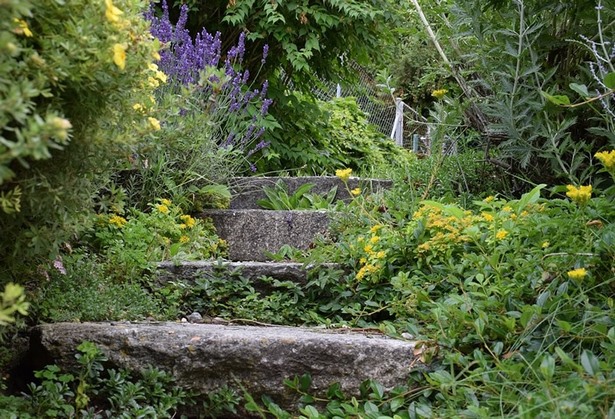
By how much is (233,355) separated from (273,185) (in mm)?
2199

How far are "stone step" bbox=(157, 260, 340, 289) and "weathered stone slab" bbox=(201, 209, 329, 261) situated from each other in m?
0.64

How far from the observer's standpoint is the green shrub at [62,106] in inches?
46.9

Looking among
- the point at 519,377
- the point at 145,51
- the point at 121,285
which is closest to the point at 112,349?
the point at 121,285

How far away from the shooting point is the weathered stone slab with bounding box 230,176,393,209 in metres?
4.08

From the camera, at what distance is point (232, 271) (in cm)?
279

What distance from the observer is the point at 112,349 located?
2.11 m

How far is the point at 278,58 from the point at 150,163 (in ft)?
7.57

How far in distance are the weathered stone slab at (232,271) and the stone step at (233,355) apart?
646mm

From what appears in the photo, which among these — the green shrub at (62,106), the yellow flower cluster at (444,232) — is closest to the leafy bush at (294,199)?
the yellow flower cluster at (444,232)

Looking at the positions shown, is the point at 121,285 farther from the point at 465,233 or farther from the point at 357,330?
the point at 465,233

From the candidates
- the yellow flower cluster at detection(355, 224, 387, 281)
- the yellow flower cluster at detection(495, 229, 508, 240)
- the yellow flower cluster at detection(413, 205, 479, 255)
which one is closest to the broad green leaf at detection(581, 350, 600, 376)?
the yellow flower cluster at detection(495, 229, 508, 240)

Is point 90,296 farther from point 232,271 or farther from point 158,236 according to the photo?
point 158,236

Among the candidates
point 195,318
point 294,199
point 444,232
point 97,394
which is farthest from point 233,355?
point 294,199

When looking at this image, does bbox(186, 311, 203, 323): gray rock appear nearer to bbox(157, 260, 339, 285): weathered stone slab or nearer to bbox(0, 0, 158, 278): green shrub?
bbox(157, 260, 339, 285): weathered stone slab
